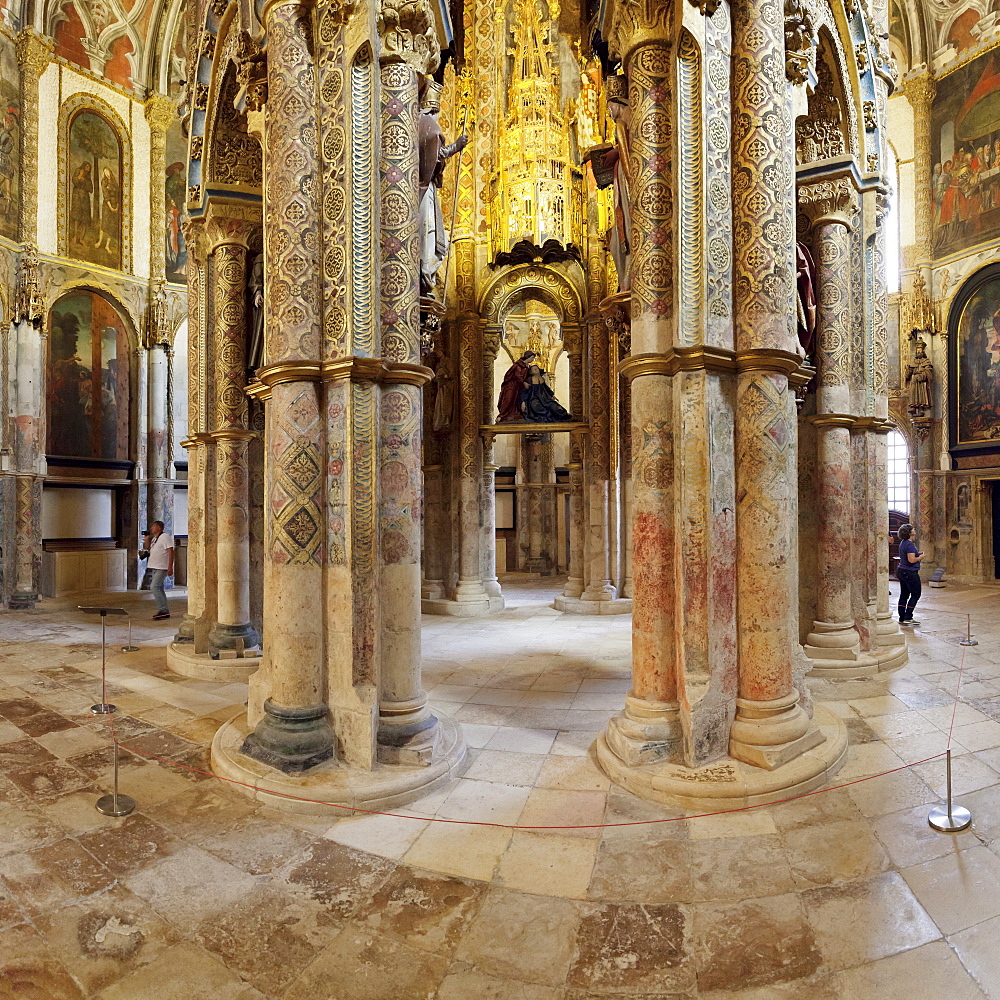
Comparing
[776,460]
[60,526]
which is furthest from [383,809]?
[60,526]

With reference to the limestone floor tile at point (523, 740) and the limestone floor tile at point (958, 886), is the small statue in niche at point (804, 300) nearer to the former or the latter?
the limestone floor tile at point (523, 740)

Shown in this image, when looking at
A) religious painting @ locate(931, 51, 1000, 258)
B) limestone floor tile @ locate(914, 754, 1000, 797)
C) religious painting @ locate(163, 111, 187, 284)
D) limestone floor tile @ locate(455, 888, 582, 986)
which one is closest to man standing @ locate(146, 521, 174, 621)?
religious painting @ locate(163, 111, 187, 284)

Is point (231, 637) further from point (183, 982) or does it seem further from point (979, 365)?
point (979, 365)

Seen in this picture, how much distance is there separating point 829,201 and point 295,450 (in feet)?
19.2

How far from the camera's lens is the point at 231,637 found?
282 inches

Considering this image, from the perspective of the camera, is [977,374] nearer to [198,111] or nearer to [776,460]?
[776,460]

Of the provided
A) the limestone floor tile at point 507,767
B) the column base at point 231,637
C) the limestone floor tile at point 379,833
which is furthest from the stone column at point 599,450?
the limestone floor tile at point 379,833

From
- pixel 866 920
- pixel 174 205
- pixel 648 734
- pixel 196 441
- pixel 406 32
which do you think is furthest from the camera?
pixel 174 205

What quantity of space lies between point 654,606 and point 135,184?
53.3ft

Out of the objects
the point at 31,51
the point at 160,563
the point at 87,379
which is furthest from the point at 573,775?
the point at 31,51

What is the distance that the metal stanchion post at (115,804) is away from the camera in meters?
3.92

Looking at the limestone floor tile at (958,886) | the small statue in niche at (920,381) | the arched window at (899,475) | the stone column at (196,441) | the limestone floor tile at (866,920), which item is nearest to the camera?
the limestone floor tile at (866,920)

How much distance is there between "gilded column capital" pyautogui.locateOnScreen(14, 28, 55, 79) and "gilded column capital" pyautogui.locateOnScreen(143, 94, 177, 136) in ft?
7.29

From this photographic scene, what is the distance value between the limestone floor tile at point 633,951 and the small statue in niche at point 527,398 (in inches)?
423
